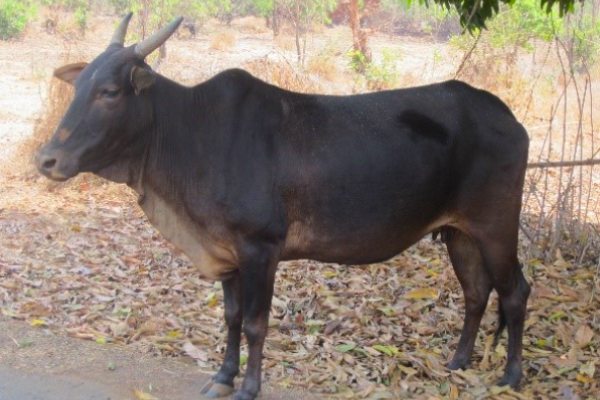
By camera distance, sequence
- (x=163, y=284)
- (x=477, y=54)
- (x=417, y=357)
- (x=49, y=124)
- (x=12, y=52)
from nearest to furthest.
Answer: (x=417, y=357) < (x=163, y=284) < (x=49, y=124) < (x=477, y=54) < (x=12, y=52)

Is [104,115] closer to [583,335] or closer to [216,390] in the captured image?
[216,390]

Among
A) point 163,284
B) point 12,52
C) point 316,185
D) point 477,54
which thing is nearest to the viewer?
point 316,185

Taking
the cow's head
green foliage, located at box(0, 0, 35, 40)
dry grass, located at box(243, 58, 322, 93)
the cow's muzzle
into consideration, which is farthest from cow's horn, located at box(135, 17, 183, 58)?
green foliage, located at box(0, 0, 35, 40)

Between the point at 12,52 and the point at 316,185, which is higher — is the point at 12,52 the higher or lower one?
the lower one

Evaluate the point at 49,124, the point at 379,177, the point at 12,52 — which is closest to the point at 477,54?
the point at 49,124

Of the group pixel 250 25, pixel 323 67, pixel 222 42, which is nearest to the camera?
pixel 323 67

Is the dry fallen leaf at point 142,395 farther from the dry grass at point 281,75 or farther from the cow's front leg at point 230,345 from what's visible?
the dry grass at point 281,75

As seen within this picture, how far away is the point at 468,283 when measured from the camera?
5801 mm

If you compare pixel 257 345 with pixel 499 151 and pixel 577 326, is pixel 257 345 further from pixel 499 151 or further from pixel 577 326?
pixel 577 326

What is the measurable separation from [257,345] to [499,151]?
1.78 metres

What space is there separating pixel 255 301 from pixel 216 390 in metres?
0.68

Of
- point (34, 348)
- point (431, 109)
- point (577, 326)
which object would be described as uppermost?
point (431, 109)

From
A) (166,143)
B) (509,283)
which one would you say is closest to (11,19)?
(166,143)

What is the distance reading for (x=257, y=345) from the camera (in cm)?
512
